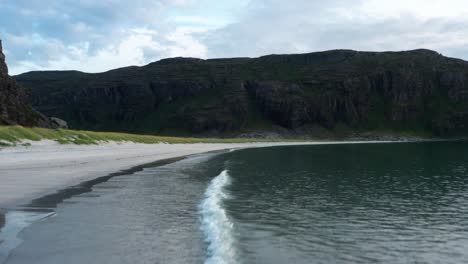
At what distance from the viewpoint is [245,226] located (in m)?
18.1

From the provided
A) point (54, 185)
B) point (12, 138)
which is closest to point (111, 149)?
point (12, 138)

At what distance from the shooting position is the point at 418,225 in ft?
63.2

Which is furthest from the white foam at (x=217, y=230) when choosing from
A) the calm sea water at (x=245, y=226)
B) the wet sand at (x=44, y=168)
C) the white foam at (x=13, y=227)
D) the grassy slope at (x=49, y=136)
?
the grassy slope at (x=49, y=136)

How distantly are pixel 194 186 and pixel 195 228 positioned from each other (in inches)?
554

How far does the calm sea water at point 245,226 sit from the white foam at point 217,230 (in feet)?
0.13

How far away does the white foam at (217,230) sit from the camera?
44.0ft

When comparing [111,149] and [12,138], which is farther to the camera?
[111,149]

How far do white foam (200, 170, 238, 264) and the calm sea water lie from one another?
1.6 inches

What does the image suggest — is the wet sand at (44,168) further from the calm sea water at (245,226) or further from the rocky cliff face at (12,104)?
the rocky cliff face at (12,104)

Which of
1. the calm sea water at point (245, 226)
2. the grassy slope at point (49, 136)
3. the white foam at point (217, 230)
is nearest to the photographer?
the white foam at point (217, 230)

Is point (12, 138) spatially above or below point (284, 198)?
above

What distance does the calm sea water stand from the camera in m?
13.7

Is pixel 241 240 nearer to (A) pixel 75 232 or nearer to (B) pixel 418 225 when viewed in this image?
(A) pixel 75 232

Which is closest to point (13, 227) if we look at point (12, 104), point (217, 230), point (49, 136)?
point (217, 230)
